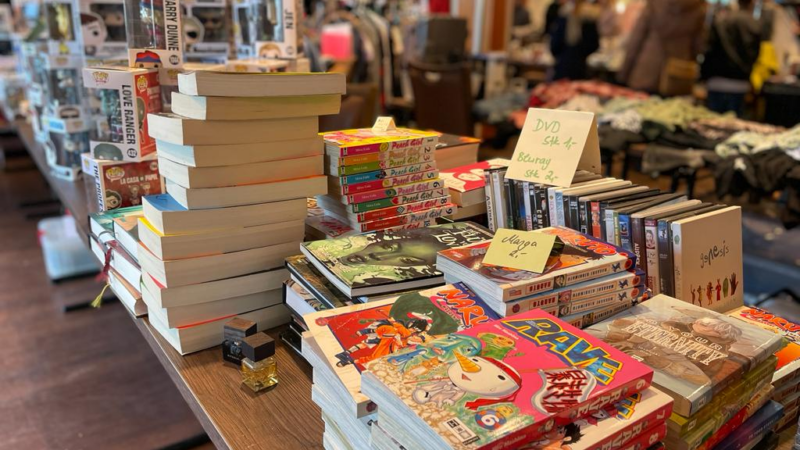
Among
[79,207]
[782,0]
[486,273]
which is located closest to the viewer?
[486,273]

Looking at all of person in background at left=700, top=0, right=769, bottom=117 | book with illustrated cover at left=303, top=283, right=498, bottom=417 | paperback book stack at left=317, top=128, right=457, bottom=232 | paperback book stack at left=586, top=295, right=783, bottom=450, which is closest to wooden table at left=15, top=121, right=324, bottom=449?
book with illustrated cover at left=303, top=283, right=498, bottom=417

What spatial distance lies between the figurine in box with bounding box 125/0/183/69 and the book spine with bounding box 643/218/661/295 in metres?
1.29

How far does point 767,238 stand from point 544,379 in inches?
149

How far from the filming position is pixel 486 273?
1.02 meters

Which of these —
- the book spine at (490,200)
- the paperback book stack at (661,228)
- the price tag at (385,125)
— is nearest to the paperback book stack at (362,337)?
the paperback book stack at (661,228)

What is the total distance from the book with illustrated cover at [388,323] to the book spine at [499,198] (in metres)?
0.46

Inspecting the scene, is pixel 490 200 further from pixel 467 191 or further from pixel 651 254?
pixel 651 254

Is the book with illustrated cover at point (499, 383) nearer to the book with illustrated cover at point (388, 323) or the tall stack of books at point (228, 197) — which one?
the book with illustrated cover at point (388, 323)

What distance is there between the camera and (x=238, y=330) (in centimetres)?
113

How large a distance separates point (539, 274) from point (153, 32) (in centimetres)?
124

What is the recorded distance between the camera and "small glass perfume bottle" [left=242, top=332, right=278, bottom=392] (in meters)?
1.05

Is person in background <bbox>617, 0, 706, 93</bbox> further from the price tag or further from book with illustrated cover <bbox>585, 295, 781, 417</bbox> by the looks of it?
book with illustrated cover <bbox>585, 295, 781, 417</bbox>

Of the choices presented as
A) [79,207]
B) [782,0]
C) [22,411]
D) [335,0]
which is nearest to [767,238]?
[79,207]

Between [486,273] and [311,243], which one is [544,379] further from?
[311,243]
